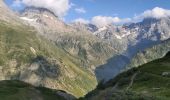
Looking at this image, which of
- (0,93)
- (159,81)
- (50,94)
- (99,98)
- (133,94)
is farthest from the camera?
(50,94)

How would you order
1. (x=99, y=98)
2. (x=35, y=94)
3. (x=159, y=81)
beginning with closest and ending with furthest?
(x=99, y=98) < (x=159, y=81) < (x=35, y=94)

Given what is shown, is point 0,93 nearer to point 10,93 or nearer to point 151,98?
point 10,93

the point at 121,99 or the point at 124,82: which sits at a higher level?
the point at 121,99

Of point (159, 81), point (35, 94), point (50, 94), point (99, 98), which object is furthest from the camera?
point (50, 94)

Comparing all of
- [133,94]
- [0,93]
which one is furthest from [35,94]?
[133,94]

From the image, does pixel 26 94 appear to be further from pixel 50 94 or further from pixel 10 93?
pixel 50 94

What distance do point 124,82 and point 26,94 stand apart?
2946 inches

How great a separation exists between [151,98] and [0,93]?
125 m

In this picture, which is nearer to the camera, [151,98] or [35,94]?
[151,98]

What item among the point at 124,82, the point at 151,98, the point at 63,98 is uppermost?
the point at 151,98

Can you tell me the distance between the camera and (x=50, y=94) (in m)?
192

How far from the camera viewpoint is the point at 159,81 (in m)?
86.9

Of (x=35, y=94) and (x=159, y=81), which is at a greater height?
(x=159, y=81)

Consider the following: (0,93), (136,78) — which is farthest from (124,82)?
(0,93)
